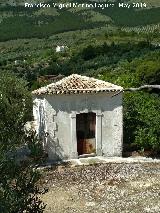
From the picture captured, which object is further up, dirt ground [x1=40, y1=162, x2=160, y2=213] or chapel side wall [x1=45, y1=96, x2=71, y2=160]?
chapel side wall [x1=45, y1=96, x2=71, y2=160]

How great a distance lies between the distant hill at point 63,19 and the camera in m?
127

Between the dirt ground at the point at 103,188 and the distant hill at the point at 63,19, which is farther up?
the distant hill at the point at 63,19

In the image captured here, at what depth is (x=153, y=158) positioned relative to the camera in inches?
1023

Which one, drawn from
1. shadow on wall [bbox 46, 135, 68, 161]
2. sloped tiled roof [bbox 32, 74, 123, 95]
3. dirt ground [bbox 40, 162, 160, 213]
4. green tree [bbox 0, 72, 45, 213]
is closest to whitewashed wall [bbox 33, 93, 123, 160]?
shadow on wall [bbox 46, 135, 68, 161]

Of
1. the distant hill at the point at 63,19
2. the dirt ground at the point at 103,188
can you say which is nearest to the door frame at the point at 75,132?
the dirt ground at the point at 103,188

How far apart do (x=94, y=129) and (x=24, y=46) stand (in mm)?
89530

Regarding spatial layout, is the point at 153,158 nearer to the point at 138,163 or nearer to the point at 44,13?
the point at 138,163

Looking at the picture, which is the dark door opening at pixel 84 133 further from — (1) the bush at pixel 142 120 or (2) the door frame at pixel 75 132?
(1) the bush at pixel 142 120

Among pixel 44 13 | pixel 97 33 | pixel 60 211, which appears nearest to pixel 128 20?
pixel 97 33

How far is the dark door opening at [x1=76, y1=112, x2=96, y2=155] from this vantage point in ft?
87.7

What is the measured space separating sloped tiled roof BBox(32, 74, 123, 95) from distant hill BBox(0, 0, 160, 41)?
97291mm

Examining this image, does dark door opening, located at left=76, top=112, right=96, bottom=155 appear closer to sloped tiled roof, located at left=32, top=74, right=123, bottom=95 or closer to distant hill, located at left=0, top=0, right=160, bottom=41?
sloped tiled roof, located at left=32, top=74, right=123, bottom=95

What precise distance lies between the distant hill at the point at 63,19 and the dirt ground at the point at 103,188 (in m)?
101

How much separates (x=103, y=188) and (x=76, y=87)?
678 centimetres
